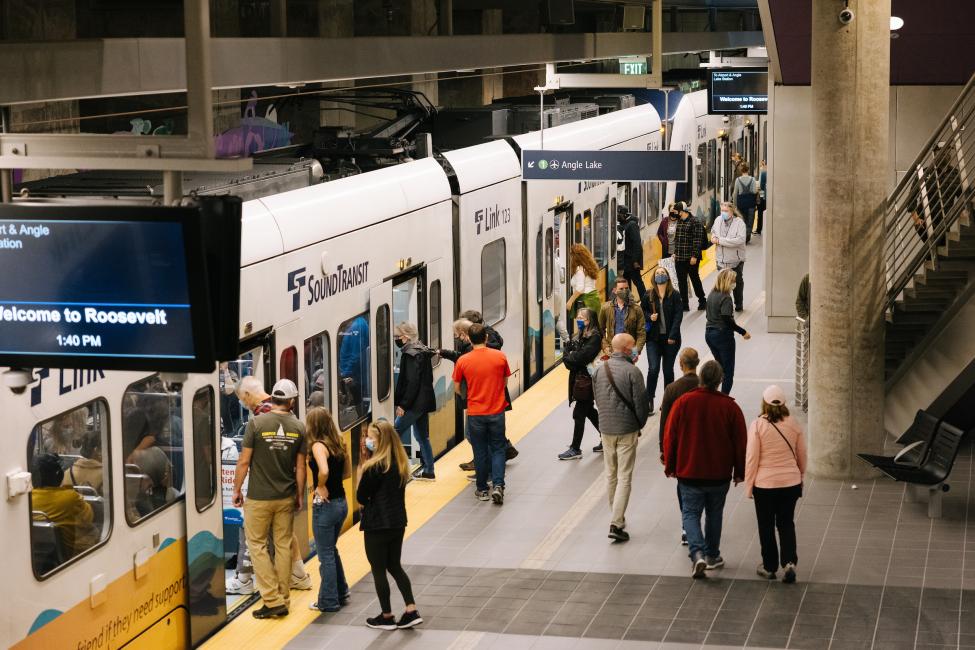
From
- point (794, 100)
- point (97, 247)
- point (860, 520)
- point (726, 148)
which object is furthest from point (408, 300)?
point (726, 148)

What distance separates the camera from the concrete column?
12359 mm

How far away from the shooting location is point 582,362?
13211 millimetres

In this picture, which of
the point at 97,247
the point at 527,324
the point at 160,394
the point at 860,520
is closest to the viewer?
the point at 97,247

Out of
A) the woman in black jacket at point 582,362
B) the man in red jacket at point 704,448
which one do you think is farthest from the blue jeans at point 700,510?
the woman in black jacket at point 582,362

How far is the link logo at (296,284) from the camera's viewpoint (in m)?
9.98

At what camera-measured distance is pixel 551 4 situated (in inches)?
671

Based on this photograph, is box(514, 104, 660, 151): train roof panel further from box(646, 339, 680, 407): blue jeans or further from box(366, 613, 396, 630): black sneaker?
box(366, 613, 396, 630): black sneaker

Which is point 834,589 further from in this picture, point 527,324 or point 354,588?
point 527,324

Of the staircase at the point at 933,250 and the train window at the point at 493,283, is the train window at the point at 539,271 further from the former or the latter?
the staircase at the point at 933,250

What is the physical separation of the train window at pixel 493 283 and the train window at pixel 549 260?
5.54 ft

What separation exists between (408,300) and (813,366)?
3593mm

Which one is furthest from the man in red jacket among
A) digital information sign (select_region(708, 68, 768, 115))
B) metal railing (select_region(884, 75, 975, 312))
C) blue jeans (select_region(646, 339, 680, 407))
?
digital information sign (select_region(708, 68, 768, 115))

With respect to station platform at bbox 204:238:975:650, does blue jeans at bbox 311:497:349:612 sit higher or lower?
higher

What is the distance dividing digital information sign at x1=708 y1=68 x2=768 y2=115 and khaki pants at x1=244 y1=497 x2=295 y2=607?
14.6 metres
